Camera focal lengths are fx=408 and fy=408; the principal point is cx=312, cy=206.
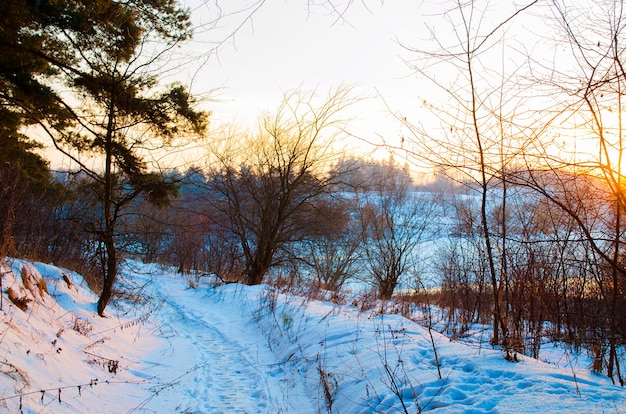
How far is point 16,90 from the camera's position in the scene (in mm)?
9117

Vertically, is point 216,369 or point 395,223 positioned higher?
point 395,223

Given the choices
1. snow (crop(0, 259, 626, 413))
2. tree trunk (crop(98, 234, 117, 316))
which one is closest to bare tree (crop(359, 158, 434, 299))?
snow (crop(0, 259, 626, 413))

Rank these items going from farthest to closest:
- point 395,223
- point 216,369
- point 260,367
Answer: point 395,223 < point 260,367 < point 216,369

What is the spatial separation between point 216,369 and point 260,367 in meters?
0.60

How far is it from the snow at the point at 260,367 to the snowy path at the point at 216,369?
0.07 ft

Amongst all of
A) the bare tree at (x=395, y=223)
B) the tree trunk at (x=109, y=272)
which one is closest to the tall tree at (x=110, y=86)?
the tree trunk at (x=109, y=272)

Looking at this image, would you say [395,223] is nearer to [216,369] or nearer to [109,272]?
[109,272]

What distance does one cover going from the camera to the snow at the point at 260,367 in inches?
124

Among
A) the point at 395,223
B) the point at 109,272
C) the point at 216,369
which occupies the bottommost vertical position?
the point at 216,369

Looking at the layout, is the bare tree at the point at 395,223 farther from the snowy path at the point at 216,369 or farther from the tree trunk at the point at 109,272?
the tree trunk at the point at 109,272

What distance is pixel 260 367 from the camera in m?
5.65

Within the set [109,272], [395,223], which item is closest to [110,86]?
[109,272]

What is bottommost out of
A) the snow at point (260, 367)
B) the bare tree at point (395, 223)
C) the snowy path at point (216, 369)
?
the snowy path at point (216, 369)

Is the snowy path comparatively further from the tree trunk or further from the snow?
the tree trunk
